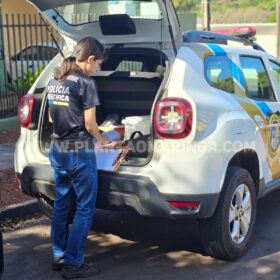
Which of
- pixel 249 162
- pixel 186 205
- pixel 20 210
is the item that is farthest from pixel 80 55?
pixel 20 210

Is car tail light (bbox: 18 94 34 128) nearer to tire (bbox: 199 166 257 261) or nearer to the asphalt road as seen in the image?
the asphalt road

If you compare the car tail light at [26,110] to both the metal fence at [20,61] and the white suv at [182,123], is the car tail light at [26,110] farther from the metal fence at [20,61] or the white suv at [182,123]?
the metal fence at [20,61]

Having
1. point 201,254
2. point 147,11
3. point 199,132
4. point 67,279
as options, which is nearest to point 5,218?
point 67,279

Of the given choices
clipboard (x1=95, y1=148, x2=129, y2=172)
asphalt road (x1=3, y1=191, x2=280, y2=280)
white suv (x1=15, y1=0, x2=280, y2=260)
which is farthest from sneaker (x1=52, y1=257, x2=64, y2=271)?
clipboard (x1=95, y1=148, x2=129, y2=172)

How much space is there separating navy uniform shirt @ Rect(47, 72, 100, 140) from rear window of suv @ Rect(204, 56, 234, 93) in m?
0.99

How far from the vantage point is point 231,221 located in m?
4.34

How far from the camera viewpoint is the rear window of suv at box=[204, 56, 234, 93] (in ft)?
13.9

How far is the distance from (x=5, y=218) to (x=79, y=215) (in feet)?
5.60

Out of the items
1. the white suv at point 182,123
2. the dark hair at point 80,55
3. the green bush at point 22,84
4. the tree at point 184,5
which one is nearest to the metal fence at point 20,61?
the green bush at point 22,84

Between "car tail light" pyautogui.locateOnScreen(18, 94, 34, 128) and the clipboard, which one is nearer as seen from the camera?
the clipboard

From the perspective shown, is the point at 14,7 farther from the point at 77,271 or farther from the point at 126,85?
the point at 77,271

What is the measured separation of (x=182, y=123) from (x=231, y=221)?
103cm

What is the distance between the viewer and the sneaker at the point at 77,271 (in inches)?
159

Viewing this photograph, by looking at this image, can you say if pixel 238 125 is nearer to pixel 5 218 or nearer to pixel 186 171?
pixel 186 171
